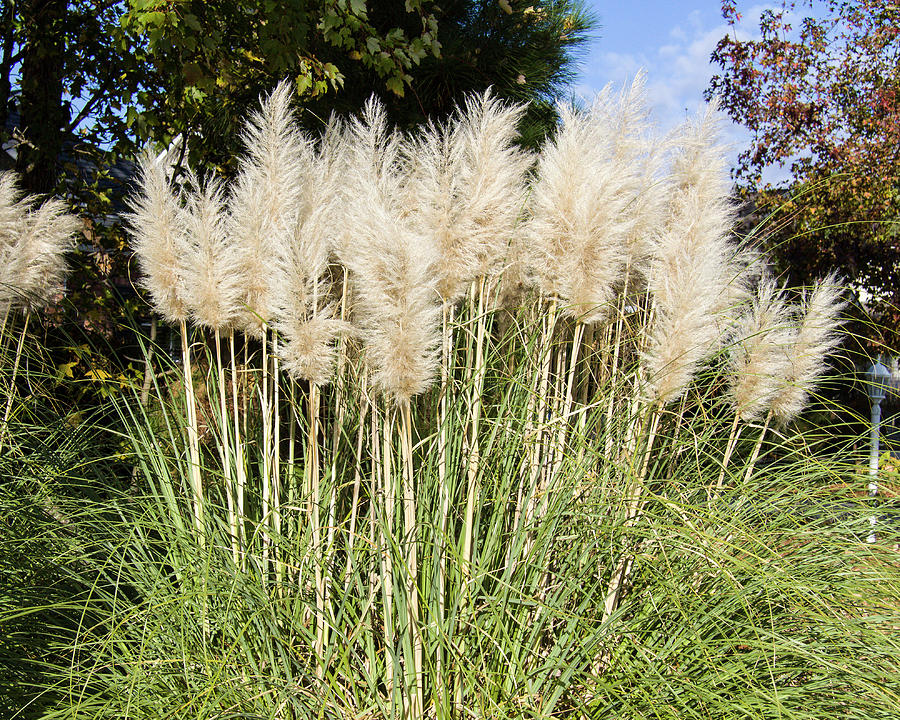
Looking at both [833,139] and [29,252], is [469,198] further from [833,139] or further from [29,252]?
[833,139]

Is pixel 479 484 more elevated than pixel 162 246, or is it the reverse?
pixel 162 246

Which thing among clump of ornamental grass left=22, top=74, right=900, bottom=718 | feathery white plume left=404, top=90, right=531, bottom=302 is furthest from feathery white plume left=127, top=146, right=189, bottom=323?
feathery white plume left=404, top=90, right=531, bottom=302

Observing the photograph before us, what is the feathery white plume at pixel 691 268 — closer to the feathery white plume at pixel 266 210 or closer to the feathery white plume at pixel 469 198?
the feathery white plume at pixel 469 198

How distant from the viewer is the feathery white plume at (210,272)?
2.55 metres

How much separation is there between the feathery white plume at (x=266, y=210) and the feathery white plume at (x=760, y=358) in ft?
5.85

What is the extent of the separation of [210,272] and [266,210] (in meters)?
0.29

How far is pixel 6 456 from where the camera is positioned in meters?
2.82

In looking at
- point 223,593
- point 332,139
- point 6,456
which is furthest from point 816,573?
point 6,456

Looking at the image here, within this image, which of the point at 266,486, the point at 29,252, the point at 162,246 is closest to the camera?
the point at 266,486

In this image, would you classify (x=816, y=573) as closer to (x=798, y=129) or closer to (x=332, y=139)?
(x=332, y=139)

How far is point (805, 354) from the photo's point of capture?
2982 millimetres

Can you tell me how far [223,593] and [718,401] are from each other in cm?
206

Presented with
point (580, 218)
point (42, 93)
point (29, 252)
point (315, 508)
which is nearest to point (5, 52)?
point (42, 93)

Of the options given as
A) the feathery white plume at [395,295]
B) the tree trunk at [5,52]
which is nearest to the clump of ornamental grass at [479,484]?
the feathery white plume at [395,295]
